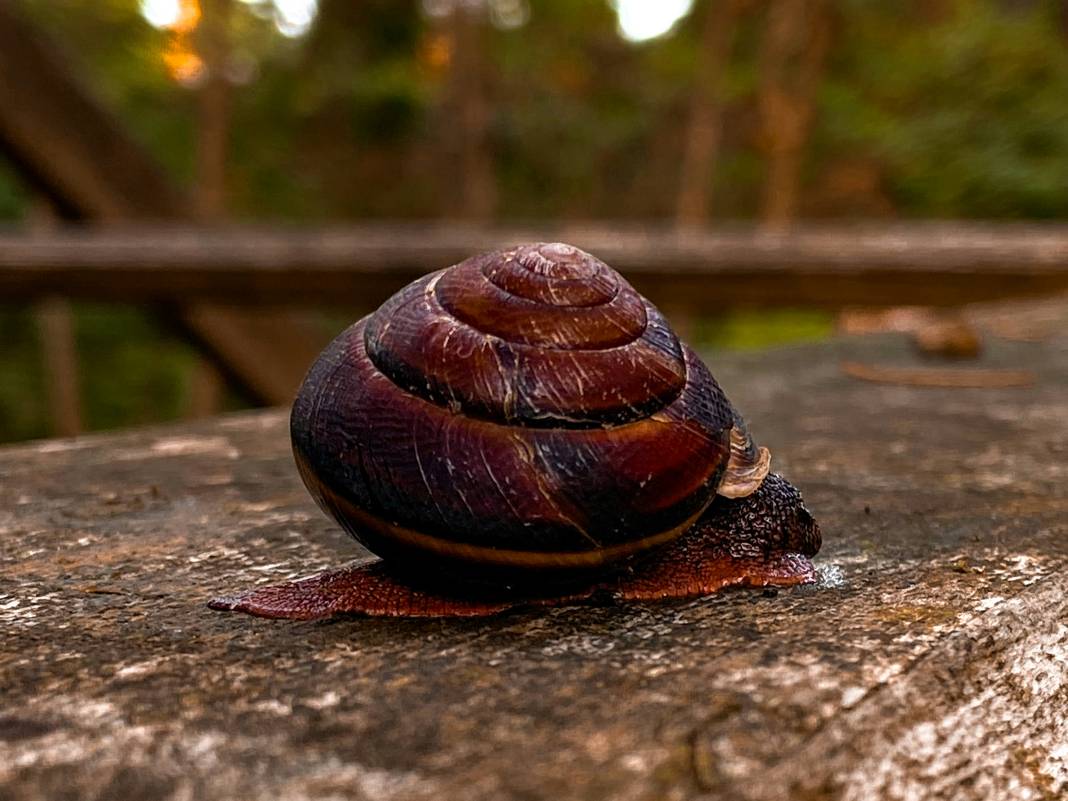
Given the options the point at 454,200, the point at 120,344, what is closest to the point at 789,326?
the point at 454,200

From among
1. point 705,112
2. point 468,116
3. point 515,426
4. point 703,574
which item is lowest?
point 703,574

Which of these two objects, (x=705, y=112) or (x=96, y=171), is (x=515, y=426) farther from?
(x=705, y=112)

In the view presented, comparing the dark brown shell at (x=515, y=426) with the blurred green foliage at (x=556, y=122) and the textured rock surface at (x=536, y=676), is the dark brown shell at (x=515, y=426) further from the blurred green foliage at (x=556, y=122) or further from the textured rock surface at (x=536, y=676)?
the blurred green foliage at (x=556, y=122)

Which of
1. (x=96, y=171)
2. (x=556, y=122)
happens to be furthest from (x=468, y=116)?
(x=96, y=171)

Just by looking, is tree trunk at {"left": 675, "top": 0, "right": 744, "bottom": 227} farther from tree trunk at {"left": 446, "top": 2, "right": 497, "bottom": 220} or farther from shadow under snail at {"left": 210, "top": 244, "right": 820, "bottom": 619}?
shadow under snail at {"left": 210, "top": 244, "right": 820, "bottom": 619}

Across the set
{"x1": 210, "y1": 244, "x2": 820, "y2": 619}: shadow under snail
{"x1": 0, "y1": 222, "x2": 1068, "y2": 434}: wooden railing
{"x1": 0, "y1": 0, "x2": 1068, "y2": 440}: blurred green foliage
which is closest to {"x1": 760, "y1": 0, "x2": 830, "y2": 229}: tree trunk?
{"x1": 0, "y1": 0, "x2": 1068, "y2": 440}: blurred green foliage

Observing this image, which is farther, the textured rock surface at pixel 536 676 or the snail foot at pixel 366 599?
the snail foot at pixel 366 599

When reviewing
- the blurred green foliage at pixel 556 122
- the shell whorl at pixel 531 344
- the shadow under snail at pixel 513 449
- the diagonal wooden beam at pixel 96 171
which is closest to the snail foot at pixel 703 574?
the shadow under snail at pixel 513 449

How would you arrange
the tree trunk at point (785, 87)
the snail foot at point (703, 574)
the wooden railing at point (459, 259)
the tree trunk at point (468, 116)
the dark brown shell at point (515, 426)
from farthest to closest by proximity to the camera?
the tree trunk at point (785, 87), the tree trunk at point (468, 116), the wooden railing at point (459, 259), the snail foot at point (703, 574), the dark brown shell at point (515, 426)
